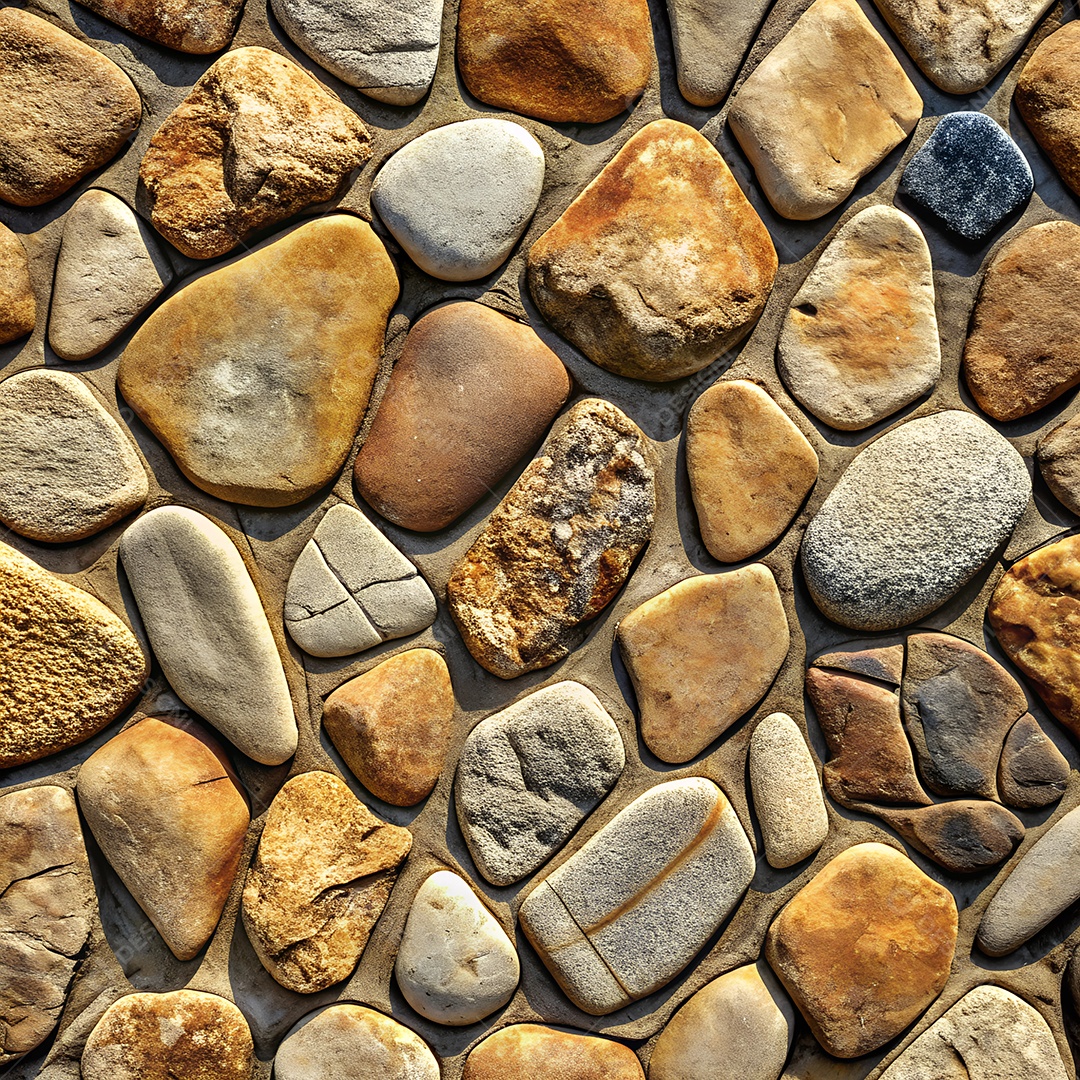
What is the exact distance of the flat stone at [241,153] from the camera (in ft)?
3.00

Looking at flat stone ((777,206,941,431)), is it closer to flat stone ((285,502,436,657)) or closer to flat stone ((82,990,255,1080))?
flat stone ((285,502,436,657))

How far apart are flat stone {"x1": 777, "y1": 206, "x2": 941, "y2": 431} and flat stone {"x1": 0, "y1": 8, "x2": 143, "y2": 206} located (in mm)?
830

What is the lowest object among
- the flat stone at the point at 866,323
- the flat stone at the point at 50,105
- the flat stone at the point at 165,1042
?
the flat stone at the point at 165,1042

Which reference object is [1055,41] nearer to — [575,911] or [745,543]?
[745,543]

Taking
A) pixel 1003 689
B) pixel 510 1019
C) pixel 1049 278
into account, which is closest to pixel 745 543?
pixel 1003 689

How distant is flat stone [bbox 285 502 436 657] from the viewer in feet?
3.22

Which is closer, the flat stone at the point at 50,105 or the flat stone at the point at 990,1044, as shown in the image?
the flat stone at the point at 50,105

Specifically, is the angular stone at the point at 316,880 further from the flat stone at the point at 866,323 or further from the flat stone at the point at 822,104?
the flat stone at the point at 822,104

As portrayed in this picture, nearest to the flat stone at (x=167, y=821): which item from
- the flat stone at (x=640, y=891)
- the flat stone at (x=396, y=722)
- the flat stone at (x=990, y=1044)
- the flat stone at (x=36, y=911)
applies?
the flat stone at (x=36, y=911)

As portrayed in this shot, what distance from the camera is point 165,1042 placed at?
38.8 inches

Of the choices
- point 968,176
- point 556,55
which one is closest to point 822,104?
point 968,176

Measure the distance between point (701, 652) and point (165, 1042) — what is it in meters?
0.80

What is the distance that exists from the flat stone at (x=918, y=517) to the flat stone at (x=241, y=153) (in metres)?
0.72

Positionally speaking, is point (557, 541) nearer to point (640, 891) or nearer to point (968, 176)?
point (640, 891)
